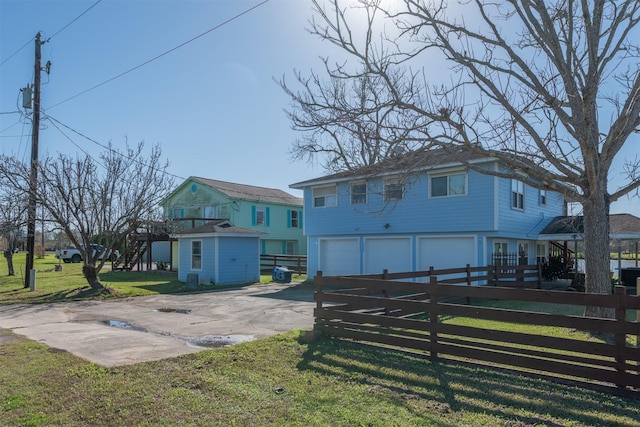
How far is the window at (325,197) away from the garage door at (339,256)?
175cm

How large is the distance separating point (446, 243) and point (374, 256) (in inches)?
140

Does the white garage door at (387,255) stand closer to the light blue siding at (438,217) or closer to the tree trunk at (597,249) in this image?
the light blue siding at (438,217)

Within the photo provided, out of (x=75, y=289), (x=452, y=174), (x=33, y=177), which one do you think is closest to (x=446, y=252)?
(x=452, y=174)

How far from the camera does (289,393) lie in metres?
5.09

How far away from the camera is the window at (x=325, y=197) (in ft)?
72.9

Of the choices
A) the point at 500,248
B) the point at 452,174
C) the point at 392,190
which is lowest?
the point at 500,248

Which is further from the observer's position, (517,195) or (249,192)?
(249,192)

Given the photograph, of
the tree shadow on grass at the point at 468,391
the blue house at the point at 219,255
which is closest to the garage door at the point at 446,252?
the blue house at the point at 219,255

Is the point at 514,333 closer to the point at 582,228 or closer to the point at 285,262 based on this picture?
the point at 582,228

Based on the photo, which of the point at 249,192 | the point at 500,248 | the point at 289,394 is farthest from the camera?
the point at 249,192

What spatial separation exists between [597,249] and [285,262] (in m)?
22.9

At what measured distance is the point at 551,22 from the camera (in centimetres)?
856

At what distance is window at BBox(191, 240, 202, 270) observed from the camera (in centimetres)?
2141

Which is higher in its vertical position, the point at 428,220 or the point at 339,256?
the point at 428,220
